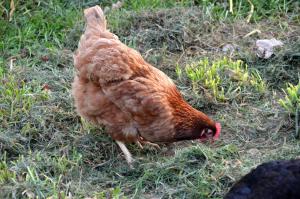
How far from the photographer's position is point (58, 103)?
5.65 meters

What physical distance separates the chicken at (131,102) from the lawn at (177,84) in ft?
0.58

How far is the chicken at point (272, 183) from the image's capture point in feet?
11.8

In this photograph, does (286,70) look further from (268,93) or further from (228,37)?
(228,37)

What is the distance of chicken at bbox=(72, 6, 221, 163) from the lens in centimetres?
490

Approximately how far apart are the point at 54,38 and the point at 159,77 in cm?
200

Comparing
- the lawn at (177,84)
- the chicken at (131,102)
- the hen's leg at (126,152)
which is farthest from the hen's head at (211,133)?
the hen's leg at (126,152)

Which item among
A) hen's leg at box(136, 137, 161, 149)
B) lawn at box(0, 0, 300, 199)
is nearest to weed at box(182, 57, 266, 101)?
lawn at box(0, 0, 300, 199)

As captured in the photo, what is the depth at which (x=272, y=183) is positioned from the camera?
11.9 feet

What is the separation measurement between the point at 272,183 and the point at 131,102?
1572 millimetres

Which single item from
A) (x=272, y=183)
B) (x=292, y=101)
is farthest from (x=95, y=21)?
(x=272, y=183)

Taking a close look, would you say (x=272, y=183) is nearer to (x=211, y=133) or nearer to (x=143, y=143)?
(x=211, y=133)

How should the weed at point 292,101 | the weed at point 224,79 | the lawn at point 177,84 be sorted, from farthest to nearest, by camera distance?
the weed at point 224,79 → the weed at point 292,101 → the lawn at point 177,84

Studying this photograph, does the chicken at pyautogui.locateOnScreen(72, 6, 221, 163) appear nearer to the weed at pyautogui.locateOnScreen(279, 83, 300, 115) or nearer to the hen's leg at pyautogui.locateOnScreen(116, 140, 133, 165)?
the hen's leg at pyautogui.locateOnScreen(116, 140, 133, 165)

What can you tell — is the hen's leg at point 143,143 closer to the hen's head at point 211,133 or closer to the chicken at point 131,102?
the chicken at point 131,102
